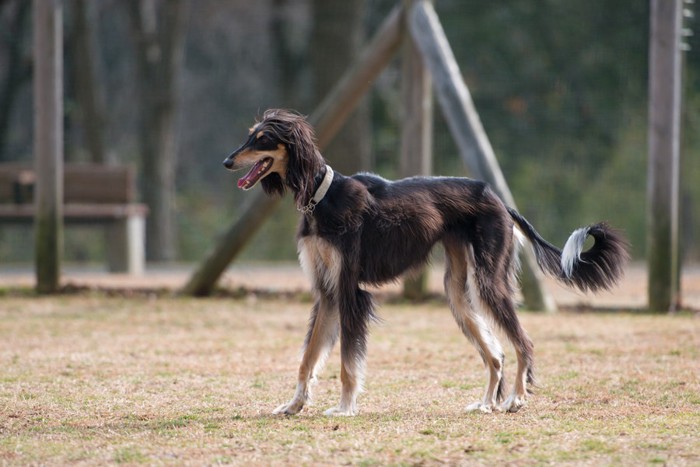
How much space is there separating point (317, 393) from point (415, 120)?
4.86 meters

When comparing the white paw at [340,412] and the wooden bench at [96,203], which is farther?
the wooden bench at [96,203]

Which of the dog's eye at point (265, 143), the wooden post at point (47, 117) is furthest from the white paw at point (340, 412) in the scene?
the wooden post at point (47, 117)

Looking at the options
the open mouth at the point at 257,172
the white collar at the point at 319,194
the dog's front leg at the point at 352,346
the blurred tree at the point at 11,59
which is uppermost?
the blurred tree at the point at 11,59

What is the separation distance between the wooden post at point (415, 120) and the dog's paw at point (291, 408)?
5.00m

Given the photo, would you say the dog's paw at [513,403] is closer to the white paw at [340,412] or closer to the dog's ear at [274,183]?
the white paw at [340,412]

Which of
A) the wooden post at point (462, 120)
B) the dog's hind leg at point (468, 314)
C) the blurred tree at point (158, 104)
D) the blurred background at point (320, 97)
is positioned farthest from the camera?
the blurred tree at point (158, 104)

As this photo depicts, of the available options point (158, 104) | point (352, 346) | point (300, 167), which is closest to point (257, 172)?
point (300, 167)

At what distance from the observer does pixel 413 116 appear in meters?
10.5

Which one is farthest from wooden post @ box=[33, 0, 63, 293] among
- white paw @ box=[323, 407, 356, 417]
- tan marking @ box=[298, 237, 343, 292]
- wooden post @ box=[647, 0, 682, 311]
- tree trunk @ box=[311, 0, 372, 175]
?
white paw @ box=[323, 407, 356, 417]

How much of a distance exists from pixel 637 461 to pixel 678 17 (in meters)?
5.97

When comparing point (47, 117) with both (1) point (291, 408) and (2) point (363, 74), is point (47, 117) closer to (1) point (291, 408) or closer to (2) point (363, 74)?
(2) point (363, 74)

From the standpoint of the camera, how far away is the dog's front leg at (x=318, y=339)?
Result: 559 centimetres

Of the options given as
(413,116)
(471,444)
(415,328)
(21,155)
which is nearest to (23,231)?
(21,155)

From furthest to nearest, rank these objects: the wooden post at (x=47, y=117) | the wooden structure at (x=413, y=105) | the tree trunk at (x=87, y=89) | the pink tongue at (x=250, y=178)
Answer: the tree trunk at (x=87, y=89) < the wooden post at (x=47, y=117) < the wooden structure at (x=413, y=105) < the pink tongue at (x=250, y=178)
